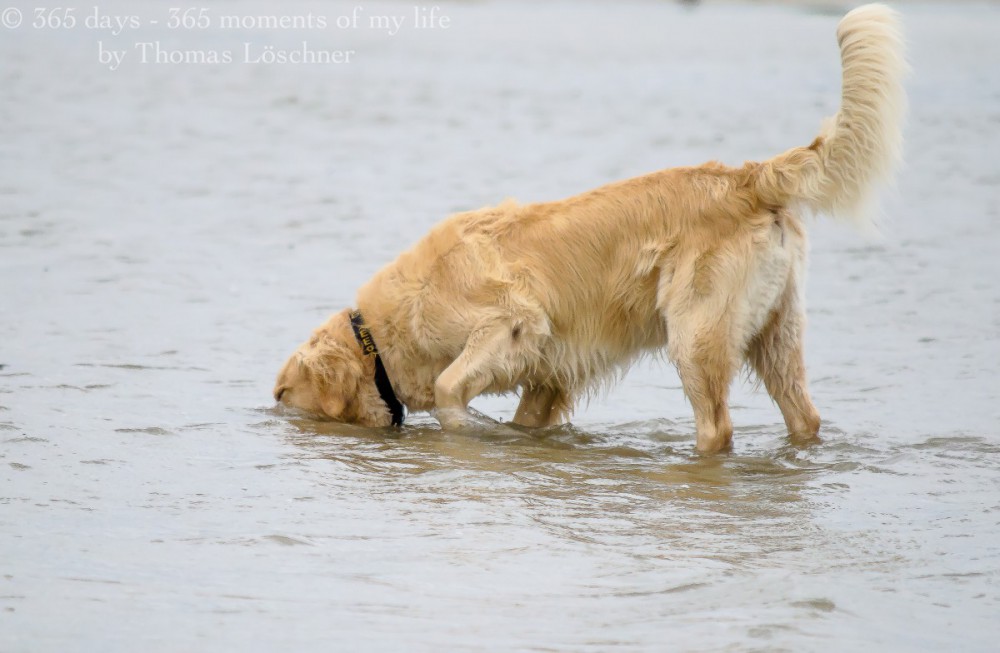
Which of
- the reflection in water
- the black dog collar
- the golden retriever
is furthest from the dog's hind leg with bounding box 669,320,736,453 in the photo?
the black dog collar

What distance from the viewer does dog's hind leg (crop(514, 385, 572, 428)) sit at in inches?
276

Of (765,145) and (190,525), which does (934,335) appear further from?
(765,145)

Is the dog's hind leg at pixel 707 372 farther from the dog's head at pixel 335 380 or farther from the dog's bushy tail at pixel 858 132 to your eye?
the dog's head at pixel 335 380

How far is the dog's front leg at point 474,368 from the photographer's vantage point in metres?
6.45

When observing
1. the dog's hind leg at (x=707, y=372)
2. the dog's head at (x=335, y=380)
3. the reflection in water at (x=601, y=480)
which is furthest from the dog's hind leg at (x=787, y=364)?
the dog's head at (x=335, y=380)

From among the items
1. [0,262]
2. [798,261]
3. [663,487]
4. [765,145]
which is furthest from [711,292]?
[765,145]

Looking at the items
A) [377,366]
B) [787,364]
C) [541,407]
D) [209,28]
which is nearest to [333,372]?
[377,366]

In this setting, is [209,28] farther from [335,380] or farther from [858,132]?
[858,132]

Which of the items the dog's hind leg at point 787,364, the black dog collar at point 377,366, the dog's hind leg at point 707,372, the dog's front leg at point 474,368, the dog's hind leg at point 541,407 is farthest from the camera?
the dog's hind leg at point 541,407

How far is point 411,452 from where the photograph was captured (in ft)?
21.2

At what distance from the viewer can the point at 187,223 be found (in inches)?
484

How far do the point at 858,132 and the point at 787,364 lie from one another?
3.98 ft

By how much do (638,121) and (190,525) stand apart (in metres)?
15.6

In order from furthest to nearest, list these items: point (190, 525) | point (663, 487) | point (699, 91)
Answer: point (699, 91) < point (663, 487) < point (190, 525)
